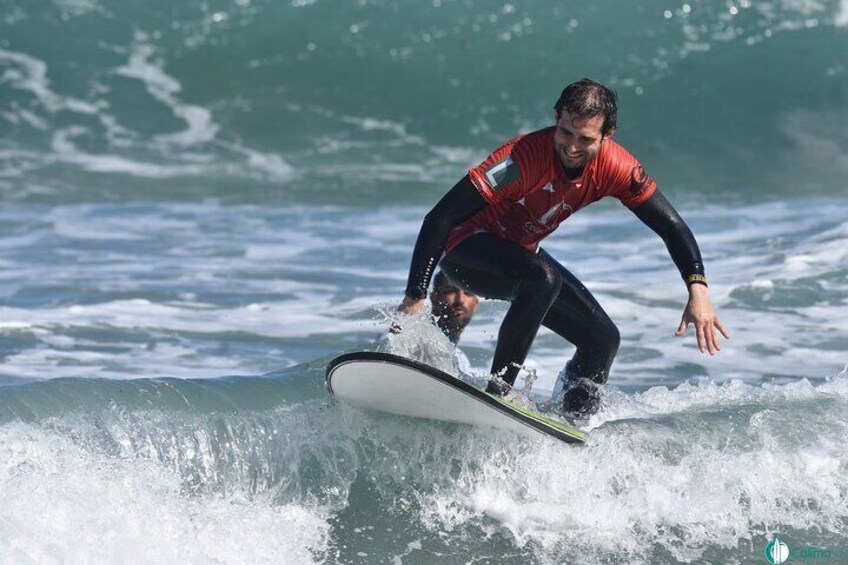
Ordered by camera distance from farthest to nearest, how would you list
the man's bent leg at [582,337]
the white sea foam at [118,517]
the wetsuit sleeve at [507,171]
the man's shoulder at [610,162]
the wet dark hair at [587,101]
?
the man's bent leg at [582,337]
the man's shoulder at [610,162]
the wetsuit sleeve at [507,171]
the wet dark hair at [587,101]
the white sea foam at [118,517]

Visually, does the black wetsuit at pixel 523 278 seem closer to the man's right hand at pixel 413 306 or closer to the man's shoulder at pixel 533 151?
the man's right hand at pixel 413 306

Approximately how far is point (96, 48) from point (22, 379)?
13217 mm

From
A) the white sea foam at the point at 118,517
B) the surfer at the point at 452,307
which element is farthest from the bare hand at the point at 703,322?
the white sea foam at the point at 118,517

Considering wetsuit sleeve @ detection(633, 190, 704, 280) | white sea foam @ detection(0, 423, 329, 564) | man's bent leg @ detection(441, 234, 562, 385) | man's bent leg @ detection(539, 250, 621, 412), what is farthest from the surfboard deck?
wetsuit sleeve @ detection(633, 190, 704, 280)

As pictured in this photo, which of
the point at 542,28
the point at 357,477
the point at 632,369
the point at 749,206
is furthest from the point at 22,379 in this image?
the point at 542,28

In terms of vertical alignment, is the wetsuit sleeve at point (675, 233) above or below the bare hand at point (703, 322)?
above

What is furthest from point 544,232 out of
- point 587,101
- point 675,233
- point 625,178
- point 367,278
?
point 367,278

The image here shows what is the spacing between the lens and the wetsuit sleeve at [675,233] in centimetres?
557

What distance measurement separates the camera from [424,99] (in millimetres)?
19125

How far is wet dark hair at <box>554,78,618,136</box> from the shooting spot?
16.7ft

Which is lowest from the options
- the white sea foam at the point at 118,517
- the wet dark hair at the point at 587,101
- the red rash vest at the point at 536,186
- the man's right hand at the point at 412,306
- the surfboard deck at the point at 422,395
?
the white sea foam at the point at 118,517

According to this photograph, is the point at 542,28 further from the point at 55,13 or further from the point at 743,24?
the point at 55,13

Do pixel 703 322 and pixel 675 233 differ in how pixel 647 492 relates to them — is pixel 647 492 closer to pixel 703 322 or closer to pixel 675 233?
pixel 703 322

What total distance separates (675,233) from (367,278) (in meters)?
5.24
